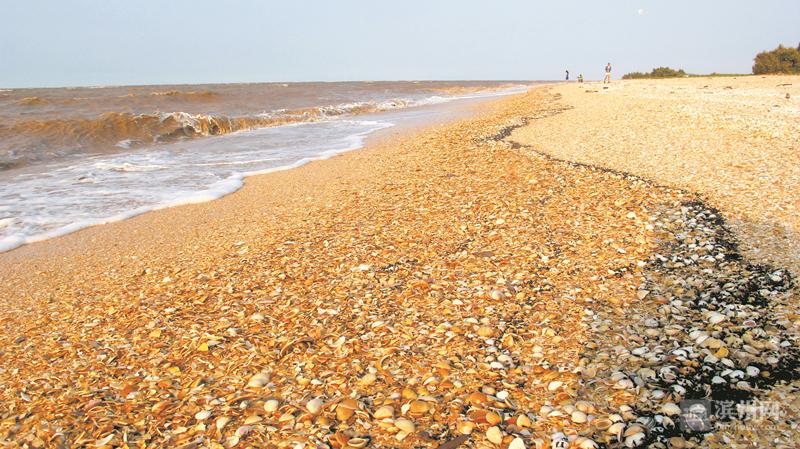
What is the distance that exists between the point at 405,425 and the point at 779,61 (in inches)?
2211

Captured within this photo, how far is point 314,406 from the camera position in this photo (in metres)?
3.20

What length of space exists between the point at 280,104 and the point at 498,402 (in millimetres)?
37520

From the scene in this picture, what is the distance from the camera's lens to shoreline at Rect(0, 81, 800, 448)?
3.04m

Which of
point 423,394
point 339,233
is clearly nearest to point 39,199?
point 339,233

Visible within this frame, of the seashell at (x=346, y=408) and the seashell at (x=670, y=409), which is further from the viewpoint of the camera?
the seashell at (x=346, y=408)

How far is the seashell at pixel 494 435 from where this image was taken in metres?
2.82

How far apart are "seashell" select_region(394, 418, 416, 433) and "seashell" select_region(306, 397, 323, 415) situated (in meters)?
0.54

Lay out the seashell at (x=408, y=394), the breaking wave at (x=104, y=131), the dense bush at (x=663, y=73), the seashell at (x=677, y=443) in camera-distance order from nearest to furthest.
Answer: the seashell at (x=677, y=443) < the seashell at (x=408, y=394) < the breaking wave at (x=104, y=131) < the dense bush at (x=663, y=73)

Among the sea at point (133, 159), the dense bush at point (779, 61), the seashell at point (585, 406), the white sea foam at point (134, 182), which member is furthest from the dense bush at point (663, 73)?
the seashell at point (585, 406)

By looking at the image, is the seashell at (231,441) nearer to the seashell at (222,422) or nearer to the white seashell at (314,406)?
the seashell at (222,422)

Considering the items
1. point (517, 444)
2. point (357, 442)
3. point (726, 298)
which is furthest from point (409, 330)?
point (726, 298)

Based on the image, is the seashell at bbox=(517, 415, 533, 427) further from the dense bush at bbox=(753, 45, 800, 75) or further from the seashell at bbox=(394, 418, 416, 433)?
the dense bush at bbox=(753, 45, 800, 75)

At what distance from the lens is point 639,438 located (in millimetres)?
2740

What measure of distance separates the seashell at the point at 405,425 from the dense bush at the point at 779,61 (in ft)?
177
